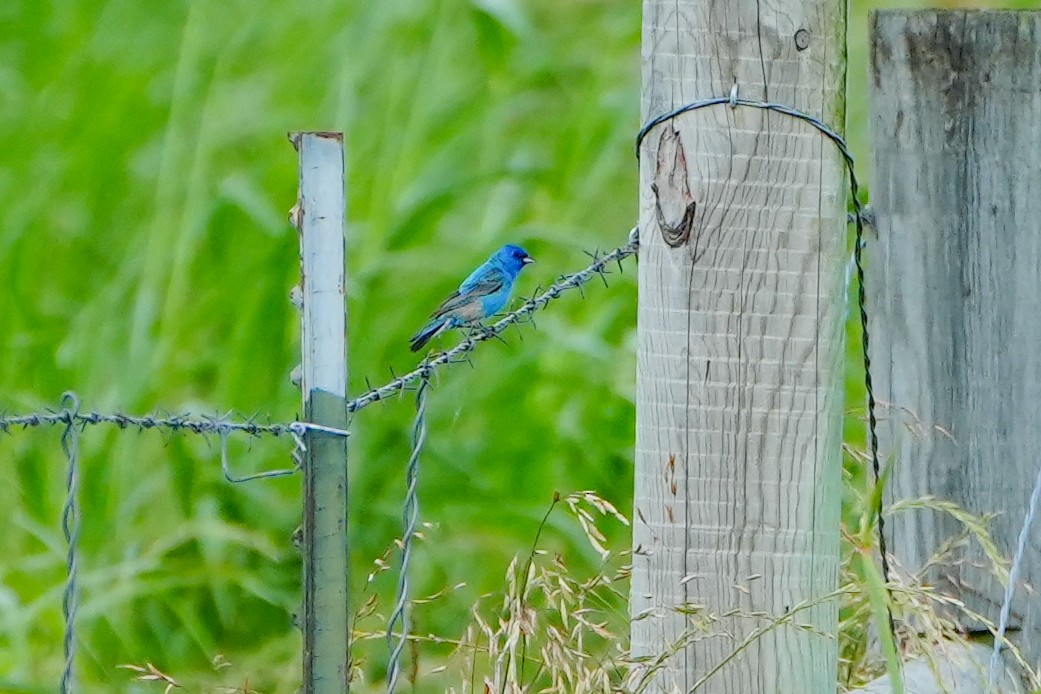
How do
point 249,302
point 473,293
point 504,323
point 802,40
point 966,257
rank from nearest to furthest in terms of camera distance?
point 802,40, point 504,323, point 966,257, point 473,293, point 249,302

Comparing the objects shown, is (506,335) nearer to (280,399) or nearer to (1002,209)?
(280,399)

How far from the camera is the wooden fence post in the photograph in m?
1.53

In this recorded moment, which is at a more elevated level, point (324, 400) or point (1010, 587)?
point (324, 400)

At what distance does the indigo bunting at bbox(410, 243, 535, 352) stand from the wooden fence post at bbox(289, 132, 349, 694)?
1.46 m

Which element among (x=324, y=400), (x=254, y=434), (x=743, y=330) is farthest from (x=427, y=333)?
(x=743, y=330)

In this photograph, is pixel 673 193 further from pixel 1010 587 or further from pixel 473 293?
pixel 473 293

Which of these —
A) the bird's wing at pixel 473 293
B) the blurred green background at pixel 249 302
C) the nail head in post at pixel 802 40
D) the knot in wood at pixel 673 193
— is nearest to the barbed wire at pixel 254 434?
the knot in wood at pixel 673 193

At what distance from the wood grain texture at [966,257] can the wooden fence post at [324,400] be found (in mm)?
850

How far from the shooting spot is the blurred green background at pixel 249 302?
325cm

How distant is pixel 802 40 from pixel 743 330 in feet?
1.00

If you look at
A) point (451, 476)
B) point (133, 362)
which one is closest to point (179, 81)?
point (133, 362)

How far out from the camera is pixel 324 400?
1.56 meters

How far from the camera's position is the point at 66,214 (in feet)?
12.4

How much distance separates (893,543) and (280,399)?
1599 mm
